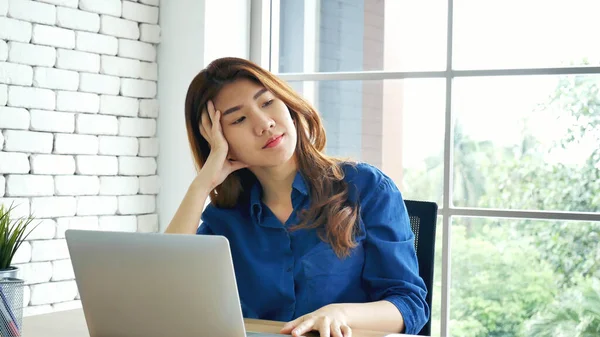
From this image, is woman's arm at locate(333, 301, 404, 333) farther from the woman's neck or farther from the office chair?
the woman's neck

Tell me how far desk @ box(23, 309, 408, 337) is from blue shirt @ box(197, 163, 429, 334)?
283mm

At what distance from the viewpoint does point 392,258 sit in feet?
6.32

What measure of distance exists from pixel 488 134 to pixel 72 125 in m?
1.44

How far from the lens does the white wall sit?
3.29 meters

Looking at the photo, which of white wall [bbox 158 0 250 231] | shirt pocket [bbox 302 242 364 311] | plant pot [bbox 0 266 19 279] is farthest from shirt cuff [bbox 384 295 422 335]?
white wall [bbox 158 0 250 231]

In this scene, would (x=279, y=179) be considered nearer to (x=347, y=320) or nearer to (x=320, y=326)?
(x=347, y=320)

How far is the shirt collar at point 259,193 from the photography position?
83.0 inches

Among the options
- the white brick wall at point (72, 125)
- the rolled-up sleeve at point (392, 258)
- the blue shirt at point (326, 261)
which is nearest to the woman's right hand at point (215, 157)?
the blue shirt at point (326, 261)

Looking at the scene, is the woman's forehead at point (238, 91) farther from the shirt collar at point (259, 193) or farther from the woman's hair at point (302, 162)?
the shirt collar at point (259, 193)

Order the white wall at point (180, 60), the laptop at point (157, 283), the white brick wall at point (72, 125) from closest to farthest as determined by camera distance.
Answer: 1. the laptop at point (157, 283)
2. the white brick wall at point (72, 125)
3. the white wall at point (180, 60)

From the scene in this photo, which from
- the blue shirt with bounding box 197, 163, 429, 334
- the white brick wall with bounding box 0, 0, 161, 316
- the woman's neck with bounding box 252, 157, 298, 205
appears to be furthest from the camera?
the white brick wall with bounding box 0, 0, 161, 316

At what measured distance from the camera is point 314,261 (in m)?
2.02

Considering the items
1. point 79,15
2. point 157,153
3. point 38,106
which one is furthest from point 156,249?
point 157,153

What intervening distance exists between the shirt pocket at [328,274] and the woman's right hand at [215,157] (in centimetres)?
35
